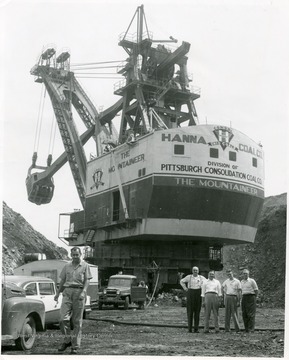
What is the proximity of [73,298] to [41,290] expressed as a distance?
12.3 ft

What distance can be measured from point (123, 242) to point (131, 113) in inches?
357

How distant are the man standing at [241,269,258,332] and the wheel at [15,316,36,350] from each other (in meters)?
6.44

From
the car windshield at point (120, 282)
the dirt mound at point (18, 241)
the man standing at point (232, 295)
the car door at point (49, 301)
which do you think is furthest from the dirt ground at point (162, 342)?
the dirt mound at point (18, 241)

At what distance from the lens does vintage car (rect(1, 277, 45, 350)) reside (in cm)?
1027

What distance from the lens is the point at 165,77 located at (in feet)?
124

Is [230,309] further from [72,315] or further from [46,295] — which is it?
[72,315]

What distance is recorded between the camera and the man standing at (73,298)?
1027 cm

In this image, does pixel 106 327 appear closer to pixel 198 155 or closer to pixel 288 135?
pixel 288 135

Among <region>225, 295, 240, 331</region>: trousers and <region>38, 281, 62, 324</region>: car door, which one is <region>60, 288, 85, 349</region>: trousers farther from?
<region>225, 295, 240, 331</region>: trousers

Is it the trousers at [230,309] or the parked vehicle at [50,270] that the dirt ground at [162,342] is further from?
Result: the parked vehicle at [50,270]

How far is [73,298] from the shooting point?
10.4 m

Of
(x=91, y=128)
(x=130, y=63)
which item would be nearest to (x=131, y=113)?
(x=130, y=63)

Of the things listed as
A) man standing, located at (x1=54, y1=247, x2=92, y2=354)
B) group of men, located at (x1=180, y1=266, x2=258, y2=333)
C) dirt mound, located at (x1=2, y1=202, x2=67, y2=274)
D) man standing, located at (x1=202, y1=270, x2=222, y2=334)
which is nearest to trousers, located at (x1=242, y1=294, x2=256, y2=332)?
group of men, located at (x1=180, y1=266, x2=258, y2=333)

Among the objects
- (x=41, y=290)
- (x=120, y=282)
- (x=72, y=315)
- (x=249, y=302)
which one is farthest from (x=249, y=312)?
(x=120, y=282)
